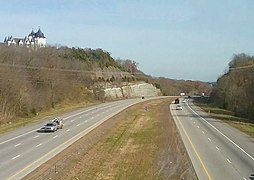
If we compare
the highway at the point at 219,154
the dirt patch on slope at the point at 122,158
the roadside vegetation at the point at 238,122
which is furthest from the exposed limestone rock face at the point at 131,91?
the dirt patch on slope at the point at 122,158

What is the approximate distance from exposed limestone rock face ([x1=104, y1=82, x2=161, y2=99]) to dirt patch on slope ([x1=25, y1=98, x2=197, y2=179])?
309ft

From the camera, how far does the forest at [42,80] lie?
67.6 meters

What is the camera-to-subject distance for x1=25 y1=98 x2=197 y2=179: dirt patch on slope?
26.4m

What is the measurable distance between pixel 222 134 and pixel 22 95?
3441cm

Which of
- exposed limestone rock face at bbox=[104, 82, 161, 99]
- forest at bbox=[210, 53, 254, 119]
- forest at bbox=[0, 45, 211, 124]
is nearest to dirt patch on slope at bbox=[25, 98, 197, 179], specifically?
forest at bbox=[0, 45, 211, 124]

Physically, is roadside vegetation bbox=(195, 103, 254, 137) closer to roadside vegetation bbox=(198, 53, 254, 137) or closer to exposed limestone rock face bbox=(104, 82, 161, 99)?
roadside vegetation bbox=(198, 53, 254, 137)

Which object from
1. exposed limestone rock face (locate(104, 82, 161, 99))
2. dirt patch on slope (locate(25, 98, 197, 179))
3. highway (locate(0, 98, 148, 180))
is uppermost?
exposed limestone rock face (locate(104, 82, 161, 99))

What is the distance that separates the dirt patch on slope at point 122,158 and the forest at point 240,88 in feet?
136

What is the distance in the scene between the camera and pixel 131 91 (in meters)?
170

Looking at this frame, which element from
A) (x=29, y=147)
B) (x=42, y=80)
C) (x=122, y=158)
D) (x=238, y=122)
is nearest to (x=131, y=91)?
(x=42, y=80)

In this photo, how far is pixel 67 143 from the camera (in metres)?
39.4

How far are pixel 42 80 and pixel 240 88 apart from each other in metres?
42.3

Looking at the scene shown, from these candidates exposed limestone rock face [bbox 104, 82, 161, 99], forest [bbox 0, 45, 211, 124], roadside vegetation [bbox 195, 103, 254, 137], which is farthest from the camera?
exposed limestone rock face [bbox 104, 82, 161, 99]

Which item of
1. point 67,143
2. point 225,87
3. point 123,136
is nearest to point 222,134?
point 123,136
